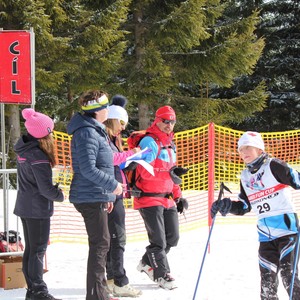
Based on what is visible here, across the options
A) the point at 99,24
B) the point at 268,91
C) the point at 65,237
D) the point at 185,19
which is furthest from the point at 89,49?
the point at 268,91

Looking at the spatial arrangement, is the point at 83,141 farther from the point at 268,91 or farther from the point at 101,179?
the point at 268,91

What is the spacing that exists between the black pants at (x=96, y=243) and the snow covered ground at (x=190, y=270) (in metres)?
0.77

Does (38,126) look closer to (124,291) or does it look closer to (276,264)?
(124,291)

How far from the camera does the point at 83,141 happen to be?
156 inches

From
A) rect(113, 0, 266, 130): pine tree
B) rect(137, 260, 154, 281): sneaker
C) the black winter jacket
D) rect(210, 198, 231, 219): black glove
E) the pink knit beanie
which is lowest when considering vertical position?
rect(137, 260, 154, 281): sneaker

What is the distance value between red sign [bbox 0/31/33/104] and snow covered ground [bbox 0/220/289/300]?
1957mm

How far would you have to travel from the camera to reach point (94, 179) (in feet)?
13.0

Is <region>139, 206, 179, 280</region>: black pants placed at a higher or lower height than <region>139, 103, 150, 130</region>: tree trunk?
lower

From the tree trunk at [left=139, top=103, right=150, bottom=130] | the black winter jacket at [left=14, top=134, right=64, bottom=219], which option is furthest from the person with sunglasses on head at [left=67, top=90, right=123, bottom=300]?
the tree trunk at [left=139, top=103, right=150, bottom=130]

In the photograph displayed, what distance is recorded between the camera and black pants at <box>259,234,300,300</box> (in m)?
4.02

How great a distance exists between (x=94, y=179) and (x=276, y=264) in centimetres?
159

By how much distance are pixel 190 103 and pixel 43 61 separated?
5.07m

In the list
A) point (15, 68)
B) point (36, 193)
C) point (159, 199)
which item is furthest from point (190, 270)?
point (15, 68)

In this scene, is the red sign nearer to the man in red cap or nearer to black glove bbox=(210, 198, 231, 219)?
the man in red cap
